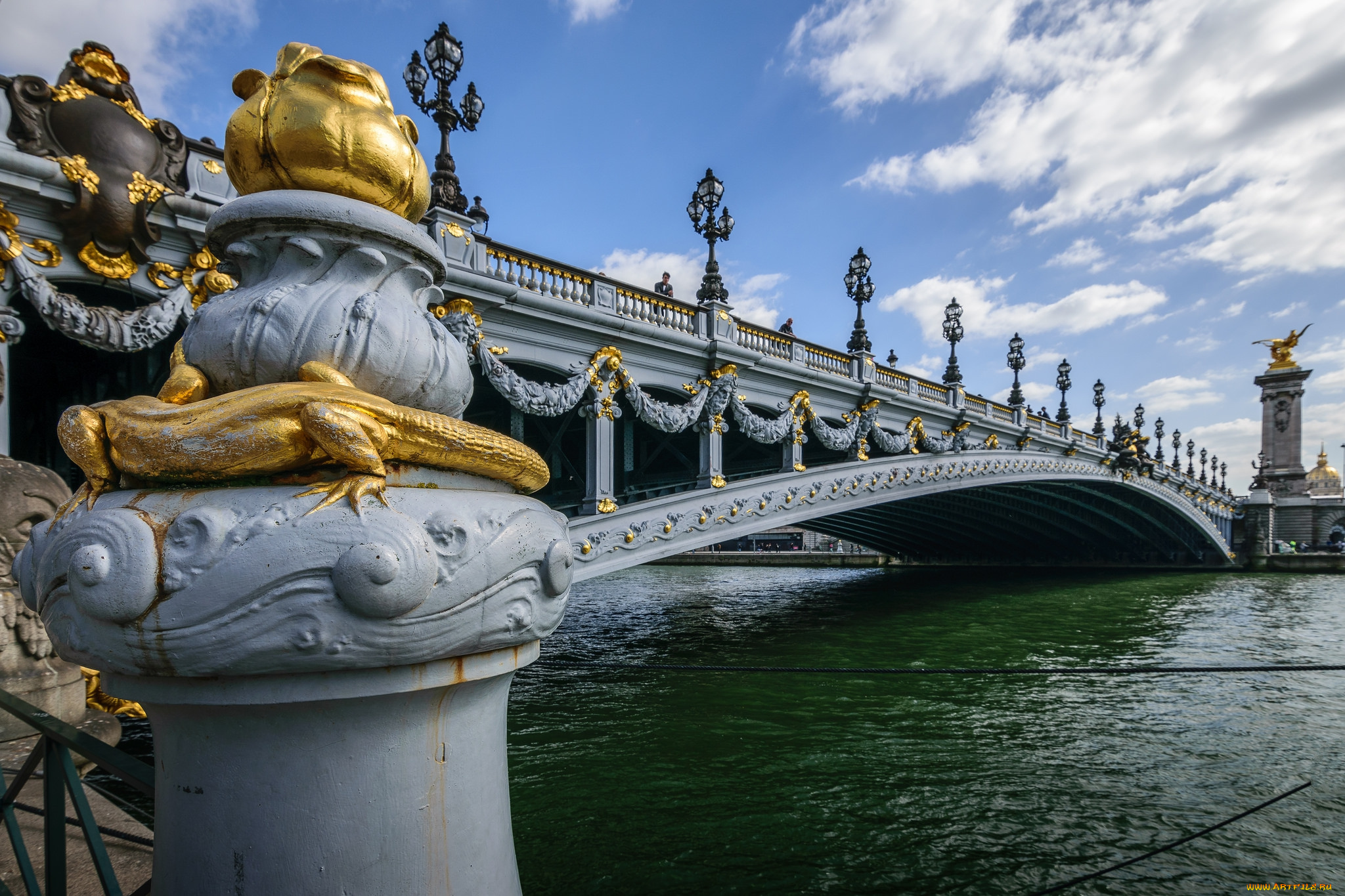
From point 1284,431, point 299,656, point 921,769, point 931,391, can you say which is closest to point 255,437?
point 299,656

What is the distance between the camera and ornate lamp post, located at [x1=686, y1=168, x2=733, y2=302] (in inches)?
485

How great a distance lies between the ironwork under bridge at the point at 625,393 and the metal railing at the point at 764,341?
40mm

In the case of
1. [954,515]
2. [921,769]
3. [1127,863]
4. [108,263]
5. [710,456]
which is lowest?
[921,769]

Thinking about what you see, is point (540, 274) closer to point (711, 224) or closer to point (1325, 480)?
point (711, 224)

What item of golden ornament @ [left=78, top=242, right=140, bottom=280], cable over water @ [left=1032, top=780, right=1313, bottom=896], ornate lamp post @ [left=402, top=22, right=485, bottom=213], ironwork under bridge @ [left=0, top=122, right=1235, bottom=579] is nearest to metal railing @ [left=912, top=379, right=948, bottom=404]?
ironwork under bridge @ [left=0, top=122, right=1235, bottom=579]

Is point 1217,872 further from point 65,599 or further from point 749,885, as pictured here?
point 65,599

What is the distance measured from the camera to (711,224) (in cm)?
1259

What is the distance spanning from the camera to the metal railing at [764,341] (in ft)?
43.9

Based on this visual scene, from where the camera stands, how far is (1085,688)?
9.22 m

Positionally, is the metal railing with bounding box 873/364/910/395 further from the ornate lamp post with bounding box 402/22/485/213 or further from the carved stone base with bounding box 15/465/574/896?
the carved stone base with bounding box 15/465/574/896

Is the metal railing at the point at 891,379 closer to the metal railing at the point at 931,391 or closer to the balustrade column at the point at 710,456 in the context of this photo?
the metal railing at the point at 931,391

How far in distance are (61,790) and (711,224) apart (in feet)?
39.4

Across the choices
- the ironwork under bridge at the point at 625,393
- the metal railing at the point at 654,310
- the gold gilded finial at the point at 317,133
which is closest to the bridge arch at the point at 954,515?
the ironwork under bridge at the point at 625,393

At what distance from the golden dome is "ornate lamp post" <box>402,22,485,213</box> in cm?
10254
